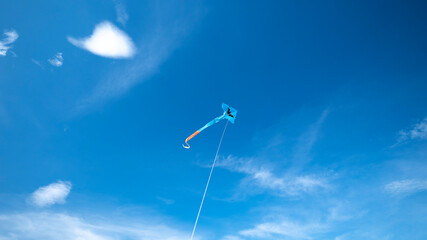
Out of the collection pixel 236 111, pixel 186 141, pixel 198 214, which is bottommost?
pixel 198 214

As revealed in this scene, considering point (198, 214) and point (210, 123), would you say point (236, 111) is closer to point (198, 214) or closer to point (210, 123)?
point (210, 123)

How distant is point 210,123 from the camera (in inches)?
2269

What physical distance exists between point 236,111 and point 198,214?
635 inches

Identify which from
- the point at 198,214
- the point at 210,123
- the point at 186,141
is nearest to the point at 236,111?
the point at 210,123

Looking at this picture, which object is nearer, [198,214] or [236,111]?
[198,214]

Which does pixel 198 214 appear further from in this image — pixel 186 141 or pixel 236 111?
pixel 236 111

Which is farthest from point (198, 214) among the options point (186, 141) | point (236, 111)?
point (236, 111)

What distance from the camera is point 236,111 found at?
56.7m

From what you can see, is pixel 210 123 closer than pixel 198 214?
No

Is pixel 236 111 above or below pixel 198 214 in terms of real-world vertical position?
above

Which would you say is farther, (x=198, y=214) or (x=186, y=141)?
(x=186, y=141)

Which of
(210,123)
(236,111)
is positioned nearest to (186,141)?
(210,123)

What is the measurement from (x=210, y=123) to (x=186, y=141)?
454 centimetres

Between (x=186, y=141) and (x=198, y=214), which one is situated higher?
(x=186, y=141)
